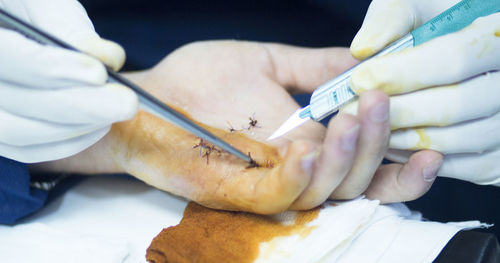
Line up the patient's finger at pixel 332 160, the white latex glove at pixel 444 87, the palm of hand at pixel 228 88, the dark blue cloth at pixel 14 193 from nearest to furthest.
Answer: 1. the patient's finger at pixel 332 160
2. the white latex glove at pixel 444 87
3. the dark blue cloth at pixel 14 193
4. the palm of hand at pixel 228 88

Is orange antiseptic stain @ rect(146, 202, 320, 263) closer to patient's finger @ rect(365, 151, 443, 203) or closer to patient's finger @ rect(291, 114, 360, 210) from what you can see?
patient's finger @ rect(291, 114, 360, 210)

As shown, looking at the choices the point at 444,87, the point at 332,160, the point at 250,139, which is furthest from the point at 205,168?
the point at 444,87

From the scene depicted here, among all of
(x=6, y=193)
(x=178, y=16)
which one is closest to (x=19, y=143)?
(x=6, y=193)

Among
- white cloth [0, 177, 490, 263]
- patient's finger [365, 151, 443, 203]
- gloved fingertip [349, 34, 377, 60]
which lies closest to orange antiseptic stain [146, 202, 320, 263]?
white cloth [0, 177, 490, 263]

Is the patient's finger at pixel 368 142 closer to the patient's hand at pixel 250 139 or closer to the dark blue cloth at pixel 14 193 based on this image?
the patient's hand at pixel 250 139

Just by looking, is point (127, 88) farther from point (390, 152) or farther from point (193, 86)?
point (390, 152)

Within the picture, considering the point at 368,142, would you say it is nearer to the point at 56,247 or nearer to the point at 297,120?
the point at 297,120

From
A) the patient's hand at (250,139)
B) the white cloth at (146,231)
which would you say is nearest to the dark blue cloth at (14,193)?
the white cloth at (146,231)
